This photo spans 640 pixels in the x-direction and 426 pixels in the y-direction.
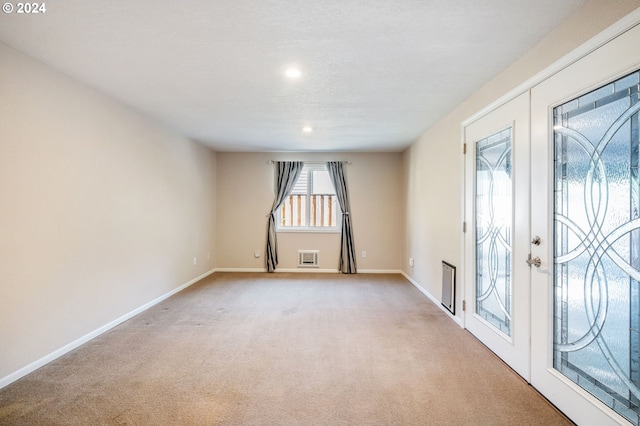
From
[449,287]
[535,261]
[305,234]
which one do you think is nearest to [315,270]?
[305,234]

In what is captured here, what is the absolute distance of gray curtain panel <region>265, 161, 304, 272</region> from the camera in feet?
20.7

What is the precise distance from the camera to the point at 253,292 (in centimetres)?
480

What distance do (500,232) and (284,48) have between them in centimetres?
227

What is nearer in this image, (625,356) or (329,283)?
(625,356)

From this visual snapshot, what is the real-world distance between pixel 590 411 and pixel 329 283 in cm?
389

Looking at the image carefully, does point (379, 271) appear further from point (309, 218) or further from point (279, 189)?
point (279, 189)

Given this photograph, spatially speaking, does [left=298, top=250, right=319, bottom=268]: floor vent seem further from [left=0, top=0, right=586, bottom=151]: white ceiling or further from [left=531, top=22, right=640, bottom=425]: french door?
[left=531, top=22, right=640, bottom=425]: french door

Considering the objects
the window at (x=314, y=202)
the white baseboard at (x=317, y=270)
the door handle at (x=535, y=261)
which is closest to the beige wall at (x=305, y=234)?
the white baseboard at (x=317, y=270)

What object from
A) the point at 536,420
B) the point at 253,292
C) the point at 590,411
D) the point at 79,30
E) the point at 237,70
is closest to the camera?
the point at 590,411

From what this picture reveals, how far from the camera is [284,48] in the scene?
2.24 m

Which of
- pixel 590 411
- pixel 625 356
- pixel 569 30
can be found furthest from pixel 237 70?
pixel 590 411

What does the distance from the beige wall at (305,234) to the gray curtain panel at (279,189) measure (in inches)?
4.6

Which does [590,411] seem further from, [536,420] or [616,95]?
[616,95]

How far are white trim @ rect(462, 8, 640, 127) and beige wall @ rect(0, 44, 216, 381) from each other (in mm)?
3667
